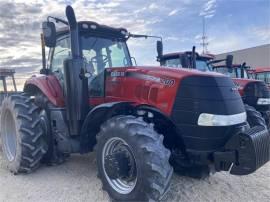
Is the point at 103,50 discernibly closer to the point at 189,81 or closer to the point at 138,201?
the point at 189,81

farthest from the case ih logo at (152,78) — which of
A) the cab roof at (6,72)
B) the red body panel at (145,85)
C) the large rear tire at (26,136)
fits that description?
the cab roof at (6,72)

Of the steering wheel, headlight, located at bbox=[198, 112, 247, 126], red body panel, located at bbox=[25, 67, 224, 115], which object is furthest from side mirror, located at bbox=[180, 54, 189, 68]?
headlight, located at bbox=[198, 112, 247, 126]

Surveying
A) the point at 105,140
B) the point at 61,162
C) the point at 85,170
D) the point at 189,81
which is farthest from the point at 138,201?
the point at 61,162

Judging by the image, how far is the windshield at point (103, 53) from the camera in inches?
177

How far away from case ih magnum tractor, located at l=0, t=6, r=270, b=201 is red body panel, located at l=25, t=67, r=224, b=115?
1cm

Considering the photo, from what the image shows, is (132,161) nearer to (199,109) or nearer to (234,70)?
(199,109)

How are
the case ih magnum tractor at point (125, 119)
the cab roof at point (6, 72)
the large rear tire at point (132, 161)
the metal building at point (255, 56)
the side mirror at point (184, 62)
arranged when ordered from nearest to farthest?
the large rear tire at point (132, 161) < the case ih magnum tractor at point (125, 119) < the side mirror at point (184, 62) < the cab roof at point (6, 72) < the metal building at point (255, 56)

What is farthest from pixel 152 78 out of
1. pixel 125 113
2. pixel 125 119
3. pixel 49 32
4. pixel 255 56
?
pixel 255 56

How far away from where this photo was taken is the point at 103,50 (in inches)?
184

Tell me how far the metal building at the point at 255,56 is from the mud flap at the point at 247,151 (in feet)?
92.0

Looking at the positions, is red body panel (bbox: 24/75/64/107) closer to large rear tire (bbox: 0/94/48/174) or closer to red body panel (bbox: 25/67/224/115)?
large rear tire (bbox: 0/94/48/174)

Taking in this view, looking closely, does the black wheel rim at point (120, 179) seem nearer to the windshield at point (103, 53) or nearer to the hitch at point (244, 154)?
the hitch at point (244, 154)

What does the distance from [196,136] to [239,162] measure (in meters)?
0.53

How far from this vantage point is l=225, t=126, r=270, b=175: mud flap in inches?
122
